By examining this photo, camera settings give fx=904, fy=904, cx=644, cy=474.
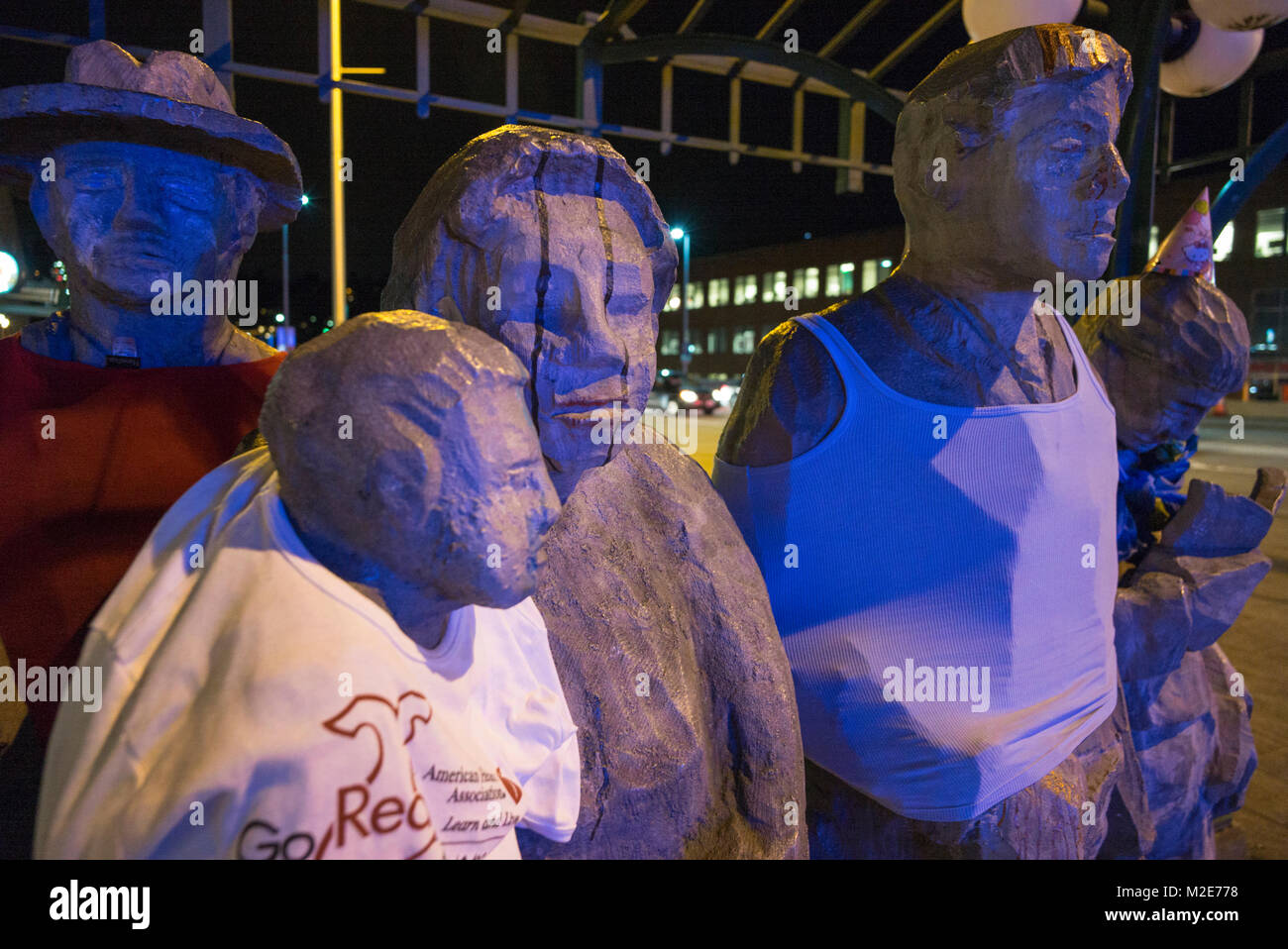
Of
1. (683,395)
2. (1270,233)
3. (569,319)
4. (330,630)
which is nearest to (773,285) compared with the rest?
(683,395)

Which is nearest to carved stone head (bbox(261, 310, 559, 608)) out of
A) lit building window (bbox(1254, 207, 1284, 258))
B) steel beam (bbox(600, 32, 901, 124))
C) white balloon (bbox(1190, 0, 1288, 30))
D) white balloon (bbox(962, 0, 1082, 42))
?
white balloon (bbox(962, 0, 1082, 42))

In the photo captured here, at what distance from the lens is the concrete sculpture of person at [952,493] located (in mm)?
1656

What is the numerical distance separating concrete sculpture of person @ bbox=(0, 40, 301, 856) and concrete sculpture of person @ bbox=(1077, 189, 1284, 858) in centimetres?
210

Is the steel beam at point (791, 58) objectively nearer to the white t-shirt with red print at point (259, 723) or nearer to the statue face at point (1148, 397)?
the statue face at point (1148, 397)

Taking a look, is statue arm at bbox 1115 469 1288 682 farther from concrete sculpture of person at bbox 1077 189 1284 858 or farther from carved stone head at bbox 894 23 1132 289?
carved stone head at bbox 894 23 1132 289

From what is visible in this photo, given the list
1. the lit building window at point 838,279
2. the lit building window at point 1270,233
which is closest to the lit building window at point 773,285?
the lit building window at point 838,279

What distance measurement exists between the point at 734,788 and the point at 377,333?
2.88 feet

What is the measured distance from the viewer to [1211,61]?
3.82m

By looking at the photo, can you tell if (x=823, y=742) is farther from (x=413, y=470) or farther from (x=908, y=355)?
(x=413, y=470)

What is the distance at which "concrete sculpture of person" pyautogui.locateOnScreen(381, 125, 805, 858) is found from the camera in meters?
1.11

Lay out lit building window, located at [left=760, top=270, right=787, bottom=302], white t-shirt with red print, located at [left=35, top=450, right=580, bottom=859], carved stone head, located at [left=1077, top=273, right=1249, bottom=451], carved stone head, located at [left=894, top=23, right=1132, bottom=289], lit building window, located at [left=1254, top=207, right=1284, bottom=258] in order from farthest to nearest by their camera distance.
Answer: lit building window, located at [left=760, top=270, right=787, bottom=302], lit building window, located at [left=1254, top=207, right=1284, bottom=258], carved stone head, located at [left=1077, top=273, right=1249, bottom=451], carved stone head, located at [left=894, top=23, right=1132, bottom=289], white t-shirt with red print, located at [left=35, top=450, right=580, bottom=859]

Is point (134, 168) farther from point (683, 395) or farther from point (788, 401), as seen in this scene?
point (683, 395)

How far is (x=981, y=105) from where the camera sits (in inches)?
65.7

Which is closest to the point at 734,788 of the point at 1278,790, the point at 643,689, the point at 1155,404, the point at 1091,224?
the point at 643,689
